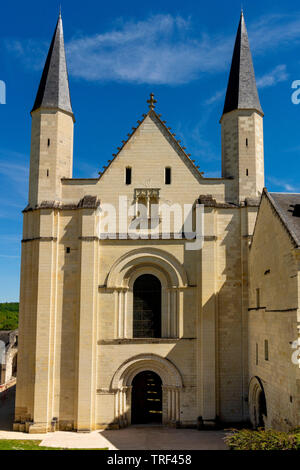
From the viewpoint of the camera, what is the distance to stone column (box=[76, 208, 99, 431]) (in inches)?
803

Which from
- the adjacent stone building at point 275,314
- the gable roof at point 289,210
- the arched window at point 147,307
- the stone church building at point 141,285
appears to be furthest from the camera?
the arched window at point 147,307

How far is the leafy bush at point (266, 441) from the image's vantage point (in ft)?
40.0

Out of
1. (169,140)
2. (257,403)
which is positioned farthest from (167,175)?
(257,403)

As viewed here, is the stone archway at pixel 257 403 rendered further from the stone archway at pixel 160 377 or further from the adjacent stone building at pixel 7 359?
the adjacent stone building at pixel 7 359

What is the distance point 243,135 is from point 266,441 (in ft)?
50.7

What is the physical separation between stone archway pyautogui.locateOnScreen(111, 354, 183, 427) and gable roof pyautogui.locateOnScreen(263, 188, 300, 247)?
924 cm

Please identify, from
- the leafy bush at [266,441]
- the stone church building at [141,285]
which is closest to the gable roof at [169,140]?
the stone church building at [141,285]

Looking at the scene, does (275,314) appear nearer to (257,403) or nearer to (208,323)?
(208,323)

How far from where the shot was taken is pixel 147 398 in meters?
22.0

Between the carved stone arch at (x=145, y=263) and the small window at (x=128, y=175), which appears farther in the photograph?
the small window at (x=128, y=175)

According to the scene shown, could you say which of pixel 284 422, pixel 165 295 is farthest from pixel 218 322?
pixel 284 422

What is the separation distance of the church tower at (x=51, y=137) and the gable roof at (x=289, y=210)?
10.9 metres

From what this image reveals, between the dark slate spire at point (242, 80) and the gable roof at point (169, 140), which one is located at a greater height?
the dark slate spire at point (242, 80)

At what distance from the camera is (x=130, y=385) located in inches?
840
